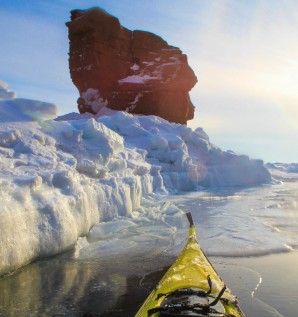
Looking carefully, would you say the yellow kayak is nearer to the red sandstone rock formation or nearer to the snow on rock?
the snow on rock

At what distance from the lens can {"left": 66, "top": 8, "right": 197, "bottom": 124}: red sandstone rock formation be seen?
44688 mm

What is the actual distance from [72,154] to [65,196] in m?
3.17

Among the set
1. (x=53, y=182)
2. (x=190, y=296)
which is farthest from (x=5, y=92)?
(x=190, y=296)

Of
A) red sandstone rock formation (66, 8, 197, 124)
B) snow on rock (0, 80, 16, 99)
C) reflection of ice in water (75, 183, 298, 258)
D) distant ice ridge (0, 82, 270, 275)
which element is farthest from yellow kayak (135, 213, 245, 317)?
red sandstone rock formation (66, 8, 197, 124)

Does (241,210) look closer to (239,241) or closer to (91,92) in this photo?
(239,241)

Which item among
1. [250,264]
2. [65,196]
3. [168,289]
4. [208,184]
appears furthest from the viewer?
[208,184]

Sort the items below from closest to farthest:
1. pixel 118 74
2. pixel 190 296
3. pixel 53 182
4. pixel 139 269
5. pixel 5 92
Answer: pixel 190 296, pixel 139 269, pixel 53 182, pixel 5 92, pixel 118 74

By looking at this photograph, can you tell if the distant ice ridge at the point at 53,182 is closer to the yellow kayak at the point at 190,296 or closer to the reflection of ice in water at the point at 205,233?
the reflection of ice in water at the point at 205,233

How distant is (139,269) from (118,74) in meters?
43.0

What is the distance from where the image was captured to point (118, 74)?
46750 millimetres

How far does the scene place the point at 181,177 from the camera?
23750 mm

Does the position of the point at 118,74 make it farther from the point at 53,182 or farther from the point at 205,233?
the point at 53,182

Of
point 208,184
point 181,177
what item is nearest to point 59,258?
point 181,177

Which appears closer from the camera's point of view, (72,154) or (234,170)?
(72,154)
